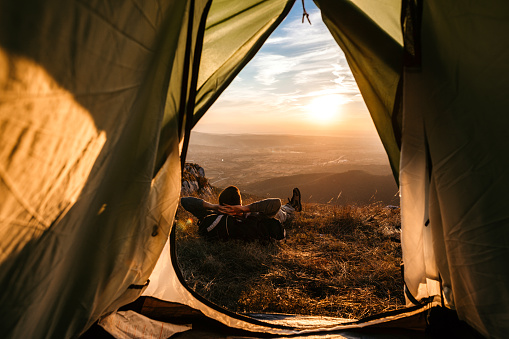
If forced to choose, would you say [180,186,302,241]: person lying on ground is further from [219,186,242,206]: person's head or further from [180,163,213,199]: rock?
[180,163,213,199]: rock

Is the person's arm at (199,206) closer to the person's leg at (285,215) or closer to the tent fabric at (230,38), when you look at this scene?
the person's leg at (285,215)

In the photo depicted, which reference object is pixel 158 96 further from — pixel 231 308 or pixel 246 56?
pixel 231 308

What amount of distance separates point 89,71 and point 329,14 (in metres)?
1.47

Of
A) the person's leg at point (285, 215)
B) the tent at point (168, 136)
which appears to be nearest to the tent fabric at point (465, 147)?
the tent at point (168, 136)

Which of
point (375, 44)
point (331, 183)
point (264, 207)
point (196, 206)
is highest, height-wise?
point (375, 44)

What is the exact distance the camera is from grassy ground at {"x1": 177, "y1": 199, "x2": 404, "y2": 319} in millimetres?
2295

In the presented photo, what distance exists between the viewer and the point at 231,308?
222 centimetres

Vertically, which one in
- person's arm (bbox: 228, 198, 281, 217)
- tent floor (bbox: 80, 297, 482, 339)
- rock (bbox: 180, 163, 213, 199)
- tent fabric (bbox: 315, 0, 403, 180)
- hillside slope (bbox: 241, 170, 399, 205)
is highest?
tent fabric (bbox: 315, 0, 403, 180)

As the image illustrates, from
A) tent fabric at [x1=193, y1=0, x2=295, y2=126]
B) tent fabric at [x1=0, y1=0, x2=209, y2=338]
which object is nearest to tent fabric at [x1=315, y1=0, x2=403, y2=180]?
tent fabric at [x1=193, y1=0, x2=295, y2=126]

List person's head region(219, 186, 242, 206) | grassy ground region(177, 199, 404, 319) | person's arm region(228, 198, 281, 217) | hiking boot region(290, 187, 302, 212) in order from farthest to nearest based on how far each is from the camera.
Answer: hiking boot region(290, 187, 302, 212), person's head region(219, 186, 242, 206), person's arm region(228, 198, 281, 217), grassy ground region(177, 199, 404, 319)

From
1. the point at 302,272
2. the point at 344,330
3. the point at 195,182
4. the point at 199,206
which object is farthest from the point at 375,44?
the point at 195,182

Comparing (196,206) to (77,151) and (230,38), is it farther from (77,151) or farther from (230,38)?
(77,151)

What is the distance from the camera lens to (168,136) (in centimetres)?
159

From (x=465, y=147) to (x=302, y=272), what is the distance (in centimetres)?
206
